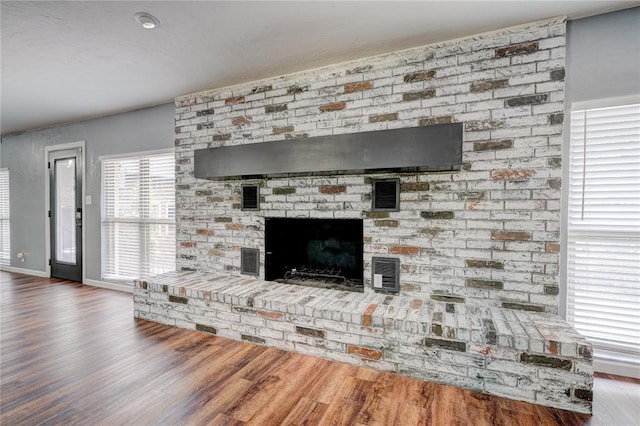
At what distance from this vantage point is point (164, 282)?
118 inches

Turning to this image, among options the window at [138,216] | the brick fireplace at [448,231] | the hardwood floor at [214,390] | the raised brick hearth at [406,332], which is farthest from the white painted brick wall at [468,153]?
the window at [138,216]

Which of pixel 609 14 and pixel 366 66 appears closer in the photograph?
pixel 609 14

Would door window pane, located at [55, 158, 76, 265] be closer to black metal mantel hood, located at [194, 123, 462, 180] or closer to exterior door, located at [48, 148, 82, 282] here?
exterior door, located at [48, 148, 82, 282]

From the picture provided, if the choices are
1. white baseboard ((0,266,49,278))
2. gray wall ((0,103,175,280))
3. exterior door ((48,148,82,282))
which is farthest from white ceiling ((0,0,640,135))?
white baseboard ((0,266,49,278))

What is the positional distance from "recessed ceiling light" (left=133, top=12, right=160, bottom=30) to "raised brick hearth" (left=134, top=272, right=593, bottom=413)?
2119 mm

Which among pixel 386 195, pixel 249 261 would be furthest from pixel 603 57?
pixel 249 261

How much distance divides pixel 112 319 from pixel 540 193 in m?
3.98

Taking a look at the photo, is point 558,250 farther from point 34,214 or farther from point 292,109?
point 34,214

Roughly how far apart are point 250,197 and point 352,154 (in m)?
1.33

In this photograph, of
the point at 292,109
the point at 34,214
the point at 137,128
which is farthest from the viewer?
the point at 34,214

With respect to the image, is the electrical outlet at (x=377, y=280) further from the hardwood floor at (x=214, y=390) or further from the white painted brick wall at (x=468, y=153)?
the hardwood floor at (x=214, y=390)

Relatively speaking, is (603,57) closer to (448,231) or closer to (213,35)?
(448,231)

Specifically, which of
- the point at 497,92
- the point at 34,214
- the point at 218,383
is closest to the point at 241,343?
the point at 218,383

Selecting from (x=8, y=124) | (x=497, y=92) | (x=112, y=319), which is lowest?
(x=112, y=319)
